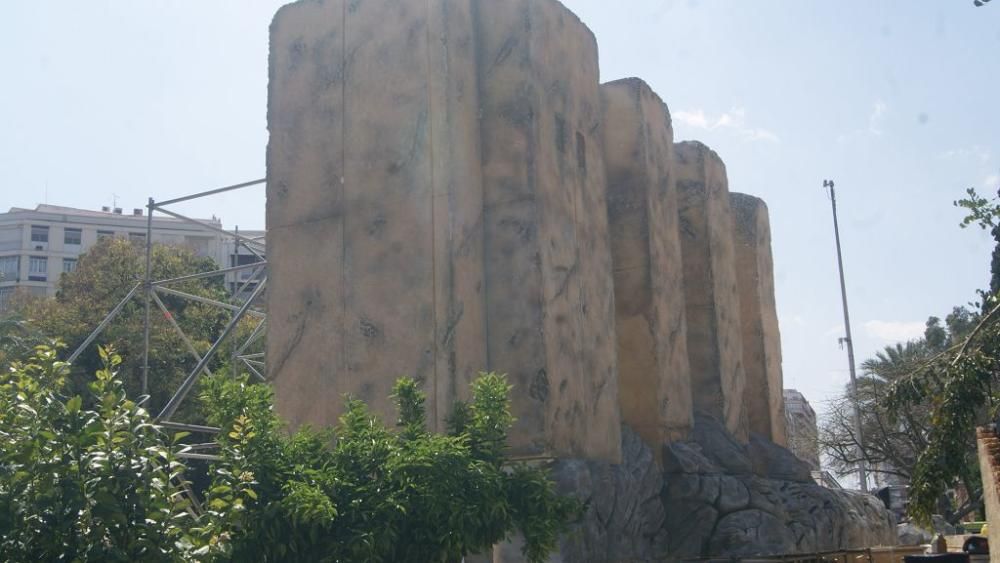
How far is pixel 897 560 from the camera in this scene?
17.1 meters

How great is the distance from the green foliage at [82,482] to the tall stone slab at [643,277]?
9.47 metres

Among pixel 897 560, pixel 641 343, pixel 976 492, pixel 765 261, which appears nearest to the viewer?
pixel 641 343

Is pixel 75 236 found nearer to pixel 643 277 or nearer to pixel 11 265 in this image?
pixel 11 265

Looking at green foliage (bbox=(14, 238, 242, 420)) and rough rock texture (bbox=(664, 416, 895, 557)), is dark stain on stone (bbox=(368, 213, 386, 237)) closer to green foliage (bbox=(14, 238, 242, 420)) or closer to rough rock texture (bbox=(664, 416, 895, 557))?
rough rock texture (bbox=(664, 416, 895, 557))

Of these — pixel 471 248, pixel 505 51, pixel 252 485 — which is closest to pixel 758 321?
pixel 505 51

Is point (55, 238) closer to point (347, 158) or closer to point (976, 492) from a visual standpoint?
point (976, 492)

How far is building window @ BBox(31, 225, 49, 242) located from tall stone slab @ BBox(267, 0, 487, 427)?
65.2 m

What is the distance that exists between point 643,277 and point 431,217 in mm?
4275

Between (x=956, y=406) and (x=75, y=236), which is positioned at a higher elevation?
(x=75, y=236)

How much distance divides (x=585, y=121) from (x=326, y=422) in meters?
4.90

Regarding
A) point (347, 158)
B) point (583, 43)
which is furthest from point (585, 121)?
point (347, 158)

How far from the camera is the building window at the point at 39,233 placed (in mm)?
73062

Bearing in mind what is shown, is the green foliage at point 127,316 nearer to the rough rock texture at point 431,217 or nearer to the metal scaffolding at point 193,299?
the metal scaffolding at point 193,299

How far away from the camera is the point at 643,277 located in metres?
15.5
